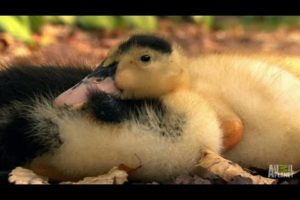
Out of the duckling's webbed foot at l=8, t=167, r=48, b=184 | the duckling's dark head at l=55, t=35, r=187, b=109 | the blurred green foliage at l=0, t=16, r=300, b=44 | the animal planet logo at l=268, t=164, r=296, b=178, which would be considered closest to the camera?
the duckling's webbed foot at l=8, t=167, r=48, b=184

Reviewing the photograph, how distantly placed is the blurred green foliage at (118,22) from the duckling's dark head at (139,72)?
2.44 meters

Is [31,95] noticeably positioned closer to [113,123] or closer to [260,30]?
[113,123]

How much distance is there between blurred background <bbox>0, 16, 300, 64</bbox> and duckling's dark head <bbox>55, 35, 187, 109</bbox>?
6.91 feet

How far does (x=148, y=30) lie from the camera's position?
5121 mm

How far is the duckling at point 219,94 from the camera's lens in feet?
7.69

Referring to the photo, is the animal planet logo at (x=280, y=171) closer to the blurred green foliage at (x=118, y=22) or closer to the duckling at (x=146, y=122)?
the duckling at (x=146, y=122)

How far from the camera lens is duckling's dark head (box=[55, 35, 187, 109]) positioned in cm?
236

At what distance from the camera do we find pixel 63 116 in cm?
230

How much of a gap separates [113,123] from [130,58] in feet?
0.78

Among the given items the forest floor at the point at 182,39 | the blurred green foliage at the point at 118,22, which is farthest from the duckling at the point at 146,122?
the blurred green foliage at the point at 118,22

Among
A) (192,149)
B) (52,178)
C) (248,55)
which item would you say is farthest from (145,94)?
(248,55)

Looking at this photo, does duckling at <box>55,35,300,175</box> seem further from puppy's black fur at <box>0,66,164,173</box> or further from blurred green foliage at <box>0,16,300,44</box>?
blurred green foliage at <box>0,16,300,44</box>

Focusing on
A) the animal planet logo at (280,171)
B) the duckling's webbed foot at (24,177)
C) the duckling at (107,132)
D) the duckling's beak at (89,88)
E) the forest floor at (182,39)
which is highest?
the forest floor at (182,39)

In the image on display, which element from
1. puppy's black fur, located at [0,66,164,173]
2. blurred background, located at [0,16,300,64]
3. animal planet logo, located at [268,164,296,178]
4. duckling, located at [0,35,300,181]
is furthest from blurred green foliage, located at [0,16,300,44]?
animal planet logo, located at [268,164,296,178]
